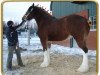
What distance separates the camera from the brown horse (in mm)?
2438

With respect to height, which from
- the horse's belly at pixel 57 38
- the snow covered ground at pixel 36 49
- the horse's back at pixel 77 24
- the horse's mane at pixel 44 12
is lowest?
the snow covered ground at pixel 36 49

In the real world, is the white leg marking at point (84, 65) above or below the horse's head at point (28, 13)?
below

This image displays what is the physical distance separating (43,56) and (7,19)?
0.31 metres

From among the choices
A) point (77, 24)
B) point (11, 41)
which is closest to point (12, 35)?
point (11, 41)

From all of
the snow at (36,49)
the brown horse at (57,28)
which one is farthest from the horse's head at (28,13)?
the snow at (36,49)

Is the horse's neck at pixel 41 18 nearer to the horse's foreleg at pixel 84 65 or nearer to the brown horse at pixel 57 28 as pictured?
the brown horse at pixel 57 28

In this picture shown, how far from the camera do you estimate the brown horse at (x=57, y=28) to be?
244cm

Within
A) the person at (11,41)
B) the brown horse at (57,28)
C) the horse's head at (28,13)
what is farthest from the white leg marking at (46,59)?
the horse's head at (28,13)

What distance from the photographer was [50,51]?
2.47 meters

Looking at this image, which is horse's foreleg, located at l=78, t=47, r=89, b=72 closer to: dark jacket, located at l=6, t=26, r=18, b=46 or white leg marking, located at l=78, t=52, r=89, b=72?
white leg marking, located at l=78, t=52, r=89, b=72

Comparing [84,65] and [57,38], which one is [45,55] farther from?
[84,65]

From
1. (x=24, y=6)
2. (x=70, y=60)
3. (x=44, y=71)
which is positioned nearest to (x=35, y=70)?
(x=44, y=71)

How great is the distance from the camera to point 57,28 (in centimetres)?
247

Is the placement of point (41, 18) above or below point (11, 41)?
above
